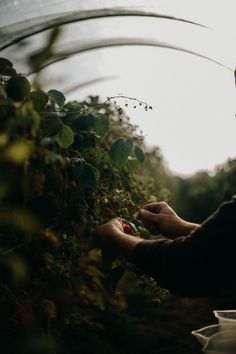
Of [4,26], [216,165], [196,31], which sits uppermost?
[216,165]

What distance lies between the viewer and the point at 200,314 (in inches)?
213

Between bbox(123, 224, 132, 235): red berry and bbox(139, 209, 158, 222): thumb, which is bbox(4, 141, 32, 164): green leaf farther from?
bbox(139, 209, 158, 222): thumb

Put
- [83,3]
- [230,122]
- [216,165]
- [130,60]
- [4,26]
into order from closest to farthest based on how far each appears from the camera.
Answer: [4,26], [83,3], [130,60], [230,122], [216,165]

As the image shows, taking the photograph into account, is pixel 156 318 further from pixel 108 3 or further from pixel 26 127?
pixel 26 127

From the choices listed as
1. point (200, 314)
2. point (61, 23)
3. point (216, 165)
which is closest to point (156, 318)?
point (200, 314)

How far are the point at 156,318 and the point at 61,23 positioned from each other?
347 centimetres

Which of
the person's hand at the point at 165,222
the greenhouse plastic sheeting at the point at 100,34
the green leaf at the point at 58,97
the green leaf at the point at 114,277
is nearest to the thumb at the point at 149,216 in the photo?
the person's hand at the point at 165,222

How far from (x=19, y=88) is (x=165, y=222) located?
35.7 inches

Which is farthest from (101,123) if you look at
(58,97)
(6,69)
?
(6,69)

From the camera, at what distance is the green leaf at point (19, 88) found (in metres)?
1.56

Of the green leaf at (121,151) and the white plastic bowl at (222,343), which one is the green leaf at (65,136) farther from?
the white plastic bowl at (222,343)

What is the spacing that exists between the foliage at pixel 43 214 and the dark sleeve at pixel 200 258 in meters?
0.19

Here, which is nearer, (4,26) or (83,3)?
(4,26)

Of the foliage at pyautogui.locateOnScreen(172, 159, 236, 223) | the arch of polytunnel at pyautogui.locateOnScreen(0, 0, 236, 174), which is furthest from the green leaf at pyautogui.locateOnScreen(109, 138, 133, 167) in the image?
the foliage at pyautogui.locateOnScreen(172, 159, 236, 223)
